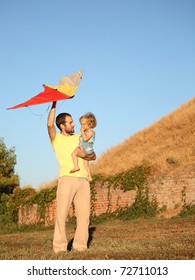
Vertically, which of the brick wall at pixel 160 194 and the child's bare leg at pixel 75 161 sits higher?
the child's bare leg at pixel 75 161

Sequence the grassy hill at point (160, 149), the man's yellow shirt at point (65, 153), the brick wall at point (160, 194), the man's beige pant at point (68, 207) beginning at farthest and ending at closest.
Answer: the grassy hill at point (160, 149) < the brick wall at point (160, 194) < the man's yellow shirt at point (65, 153) < the man's beige pant at point (68, 207)

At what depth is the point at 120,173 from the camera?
2088cm

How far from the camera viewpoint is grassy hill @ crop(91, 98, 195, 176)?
828 inches

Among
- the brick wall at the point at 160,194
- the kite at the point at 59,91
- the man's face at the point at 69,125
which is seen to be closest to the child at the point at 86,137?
the man's face at the point at 69,125

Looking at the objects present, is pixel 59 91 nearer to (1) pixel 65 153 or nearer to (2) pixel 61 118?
(2) pixel 61 118

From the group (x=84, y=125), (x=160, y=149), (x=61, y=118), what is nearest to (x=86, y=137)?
(x=84, y=125)

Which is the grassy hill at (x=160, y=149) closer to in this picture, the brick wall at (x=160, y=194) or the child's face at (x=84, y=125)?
the brick wall at (x=160, y=194)

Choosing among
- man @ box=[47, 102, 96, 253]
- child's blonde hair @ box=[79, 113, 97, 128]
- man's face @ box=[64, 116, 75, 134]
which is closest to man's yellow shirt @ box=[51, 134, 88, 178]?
man @ box=[47, 102, 96, 253]

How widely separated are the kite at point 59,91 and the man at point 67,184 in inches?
6.4

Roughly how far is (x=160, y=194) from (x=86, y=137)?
39.2 feet

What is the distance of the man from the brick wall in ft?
36.1

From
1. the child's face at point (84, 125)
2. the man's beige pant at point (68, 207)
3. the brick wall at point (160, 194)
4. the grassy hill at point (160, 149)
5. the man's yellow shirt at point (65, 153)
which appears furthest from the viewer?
the grassy hill at point (160, 149)

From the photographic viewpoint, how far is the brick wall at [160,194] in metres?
19.1
